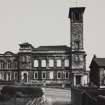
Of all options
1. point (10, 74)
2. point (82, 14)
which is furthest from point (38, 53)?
point (82, 14)

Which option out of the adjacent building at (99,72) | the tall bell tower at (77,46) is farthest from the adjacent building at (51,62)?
the adjacent building at (99,72)

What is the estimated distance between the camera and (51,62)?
77.9 m

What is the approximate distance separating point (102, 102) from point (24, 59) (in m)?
60.2

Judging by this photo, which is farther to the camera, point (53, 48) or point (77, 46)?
point (53, 48)

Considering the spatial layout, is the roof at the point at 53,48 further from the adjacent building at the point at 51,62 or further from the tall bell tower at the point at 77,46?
the tall bell tower at the point at 77,46

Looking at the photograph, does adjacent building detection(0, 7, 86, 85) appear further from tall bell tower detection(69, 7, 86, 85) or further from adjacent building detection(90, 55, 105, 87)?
adjacent building detection(90, 55, 105, 87)

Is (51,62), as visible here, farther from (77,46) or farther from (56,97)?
(56,97)

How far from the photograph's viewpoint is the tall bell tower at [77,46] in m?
74.7

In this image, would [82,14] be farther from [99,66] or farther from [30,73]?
[99,66]

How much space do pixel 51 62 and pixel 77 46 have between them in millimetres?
8000

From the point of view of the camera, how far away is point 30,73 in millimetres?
77188

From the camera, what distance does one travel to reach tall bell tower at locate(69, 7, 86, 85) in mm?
74706

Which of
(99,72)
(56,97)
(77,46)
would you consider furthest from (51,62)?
(99,72)

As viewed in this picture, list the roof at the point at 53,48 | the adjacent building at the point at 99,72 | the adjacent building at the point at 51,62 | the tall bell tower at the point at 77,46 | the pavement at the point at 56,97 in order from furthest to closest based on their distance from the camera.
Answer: the roof at the point at 53,48
the adjacent building at the point at 51,62
the tall bell tower at the point at 77,46
the adjacent building at the point at 99,72
the pavement at the point at 56,97
